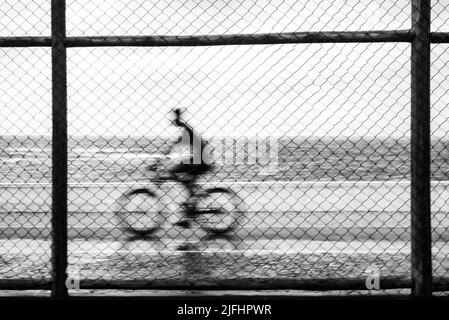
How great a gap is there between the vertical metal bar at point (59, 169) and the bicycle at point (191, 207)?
382 cm

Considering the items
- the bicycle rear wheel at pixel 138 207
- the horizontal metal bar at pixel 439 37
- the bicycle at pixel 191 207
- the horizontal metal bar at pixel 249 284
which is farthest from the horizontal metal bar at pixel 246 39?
the bicycle rear wheel at pixel 138 207

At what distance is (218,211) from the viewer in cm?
677

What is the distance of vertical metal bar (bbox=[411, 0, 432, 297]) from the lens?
272 centimetres

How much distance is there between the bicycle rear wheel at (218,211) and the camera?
6727 mm

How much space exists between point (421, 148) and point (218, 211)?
4.26 meters

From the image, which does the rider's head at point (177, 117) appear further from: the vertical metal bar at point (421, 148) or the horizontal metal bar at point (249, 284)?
the vertical metal bar at point (421, 148)

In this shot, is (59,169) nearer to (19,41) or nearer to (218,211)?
(19,41)

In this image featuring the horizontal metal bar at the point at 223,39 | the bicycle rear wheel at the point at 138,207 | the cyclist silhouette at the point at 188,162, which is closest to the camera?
the horizontal metal bar at the point at 223,39

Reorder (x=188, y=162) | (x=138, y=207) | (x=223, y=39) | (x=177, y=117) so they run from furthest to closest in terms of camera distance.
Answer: (x=138, y=207) < (x=177, y=117) < (x=188, y=162) < (x=223, y=39)

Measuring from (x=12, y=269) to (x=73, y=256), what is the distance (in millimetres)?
715

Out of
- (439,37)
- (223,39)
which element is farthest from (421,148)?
(223,39)
